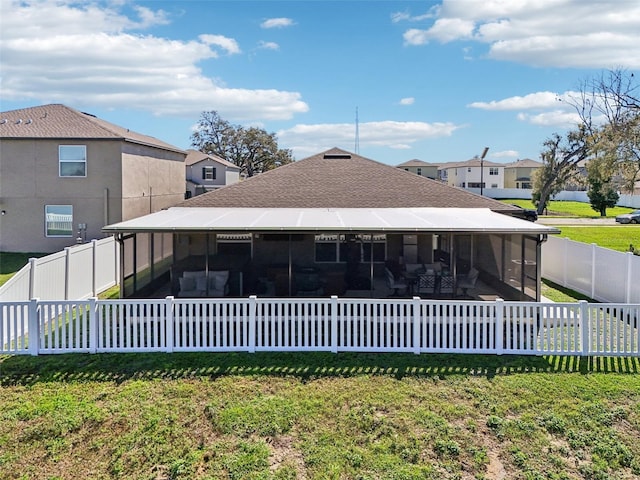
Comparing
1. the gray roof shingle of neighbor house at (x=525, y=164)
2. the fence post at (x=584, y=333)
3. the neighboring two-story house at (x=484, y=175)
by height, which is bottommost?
the fence post at (x=584, y=333)

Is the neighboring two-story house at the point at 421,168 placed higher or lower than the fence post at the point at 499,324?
higher

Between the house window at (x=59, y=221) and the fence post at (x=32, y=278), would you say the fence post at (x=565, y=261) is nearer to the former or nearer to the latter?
the fence post at (x=32, y=278)

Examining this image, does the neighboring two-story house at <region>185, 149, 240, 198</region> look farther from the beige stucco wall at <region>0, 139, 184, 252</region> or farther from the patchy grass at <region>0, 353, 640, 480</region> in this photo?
the patchy grass at <region>0, 353, 640, 480</region>

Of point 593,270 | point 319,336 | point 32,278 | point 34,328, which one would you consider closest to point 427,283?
point 319,336

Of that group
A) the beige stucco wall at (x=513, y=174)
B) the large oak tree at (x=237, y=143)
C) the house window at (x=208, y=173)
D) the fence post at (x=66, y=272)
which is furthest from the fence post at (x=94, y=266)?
the beige stucco wall at (x=513, y=174)

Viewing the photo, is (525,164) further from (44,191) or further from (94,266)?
(94,266)
